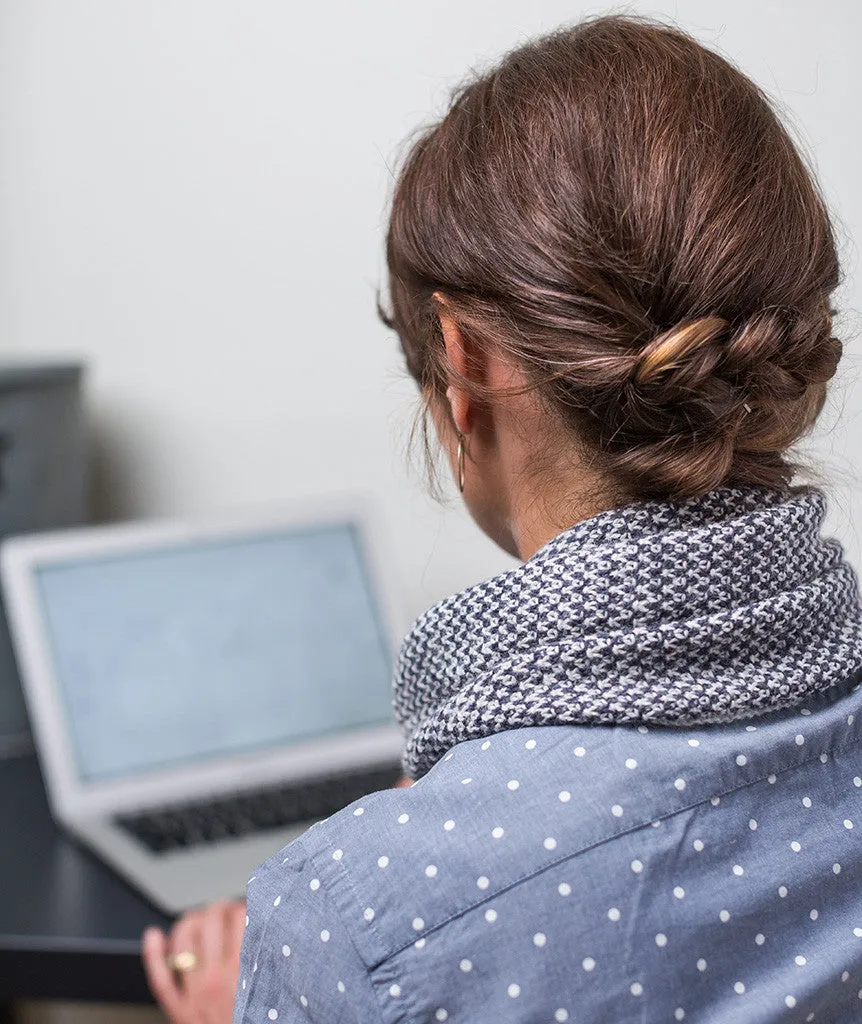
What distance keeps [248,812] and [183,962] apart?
22cm

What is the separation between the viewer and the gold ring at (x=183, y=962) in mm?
802

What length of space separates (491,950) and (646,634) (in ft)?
0.49

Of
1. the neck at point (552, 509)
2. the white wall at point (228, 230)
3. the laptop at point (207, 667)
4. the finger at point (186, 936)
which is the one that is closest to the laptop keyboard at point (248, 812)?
the laptop at point (207, 667)

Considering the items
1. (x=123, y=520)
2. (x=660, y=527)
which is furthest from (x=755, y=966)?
(x=123, y=520)

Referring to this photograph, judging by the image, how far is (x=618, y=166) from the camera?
1.67 feet

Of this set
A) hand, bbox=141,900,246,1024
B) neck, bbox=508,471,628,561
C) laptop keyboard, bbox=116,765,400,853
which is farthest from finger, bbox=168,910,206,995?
neck, bbox=508,471,628,561

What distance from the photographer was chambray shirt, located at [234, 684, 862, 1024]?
461 millimetres

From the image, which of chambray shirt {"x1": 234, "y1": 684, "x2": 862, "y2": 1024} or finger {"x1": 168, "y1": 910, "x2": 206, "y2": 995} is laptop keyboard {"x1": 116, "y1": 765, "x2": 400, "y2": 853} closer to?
finger {"x1": 168, "y1": 910, "x2": 206, "y2": 995}

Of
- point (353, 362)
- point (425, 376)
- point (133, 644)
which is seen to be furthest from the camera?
point (353, 362)

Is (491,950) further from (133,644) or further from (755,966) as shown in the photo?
(133,644)

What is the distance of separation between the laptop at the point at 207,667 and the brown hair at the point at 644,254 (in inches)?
23.2

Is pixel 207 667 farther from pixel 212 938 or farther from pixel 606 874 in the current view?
pixel 606 874

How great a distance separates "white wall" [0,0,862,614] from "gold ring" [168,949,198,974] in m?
0.50

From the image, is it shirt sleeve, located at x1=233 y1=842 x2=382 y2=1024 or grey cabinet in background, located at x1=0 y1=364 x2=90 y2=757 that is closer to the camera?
shirt sleeve, located at x1=233 y1=842 x2=382 y2=1024
